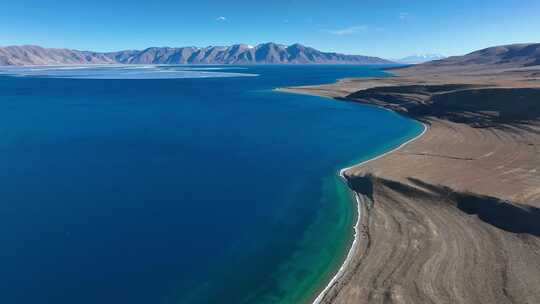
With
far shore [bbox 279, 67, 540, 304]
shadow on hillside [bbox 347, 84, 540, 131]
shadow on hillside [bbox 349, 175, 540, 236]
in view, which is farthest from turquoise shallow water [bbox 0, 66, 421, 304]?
shadow on hillside [bbox 347, 84, 540, 131]

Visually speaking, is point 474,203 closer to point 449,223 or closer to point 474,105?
point 449,223

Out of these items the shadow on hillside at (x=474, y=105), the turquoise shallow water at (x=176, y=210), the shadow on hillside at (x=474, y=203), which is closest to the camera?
the turquoise shallow water at (x=176, y=210)

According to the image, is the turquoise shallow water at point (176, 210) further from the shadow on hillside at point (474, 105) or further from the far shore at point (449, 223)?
the shadow on hillside at point (474, 105)

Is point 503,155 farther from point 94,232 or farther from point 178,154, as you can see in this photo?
point 94,232

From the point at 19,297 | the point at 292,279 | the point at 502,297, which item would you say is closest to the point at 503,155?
the point at 502,297

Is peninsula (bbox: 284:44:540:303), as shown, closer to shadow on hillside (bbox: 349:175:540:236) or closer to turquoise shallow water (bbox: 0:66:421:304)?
shadow on hillside (bbox: 349:175:540:236)

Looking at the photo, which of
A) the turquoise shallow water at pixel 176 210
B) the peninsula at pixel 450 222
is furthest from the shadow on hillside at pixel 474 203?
the turquoise shallow water at pixel 176 210

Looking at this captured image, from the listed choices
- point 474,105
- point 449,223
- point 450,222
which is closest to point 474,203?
point 450,222
